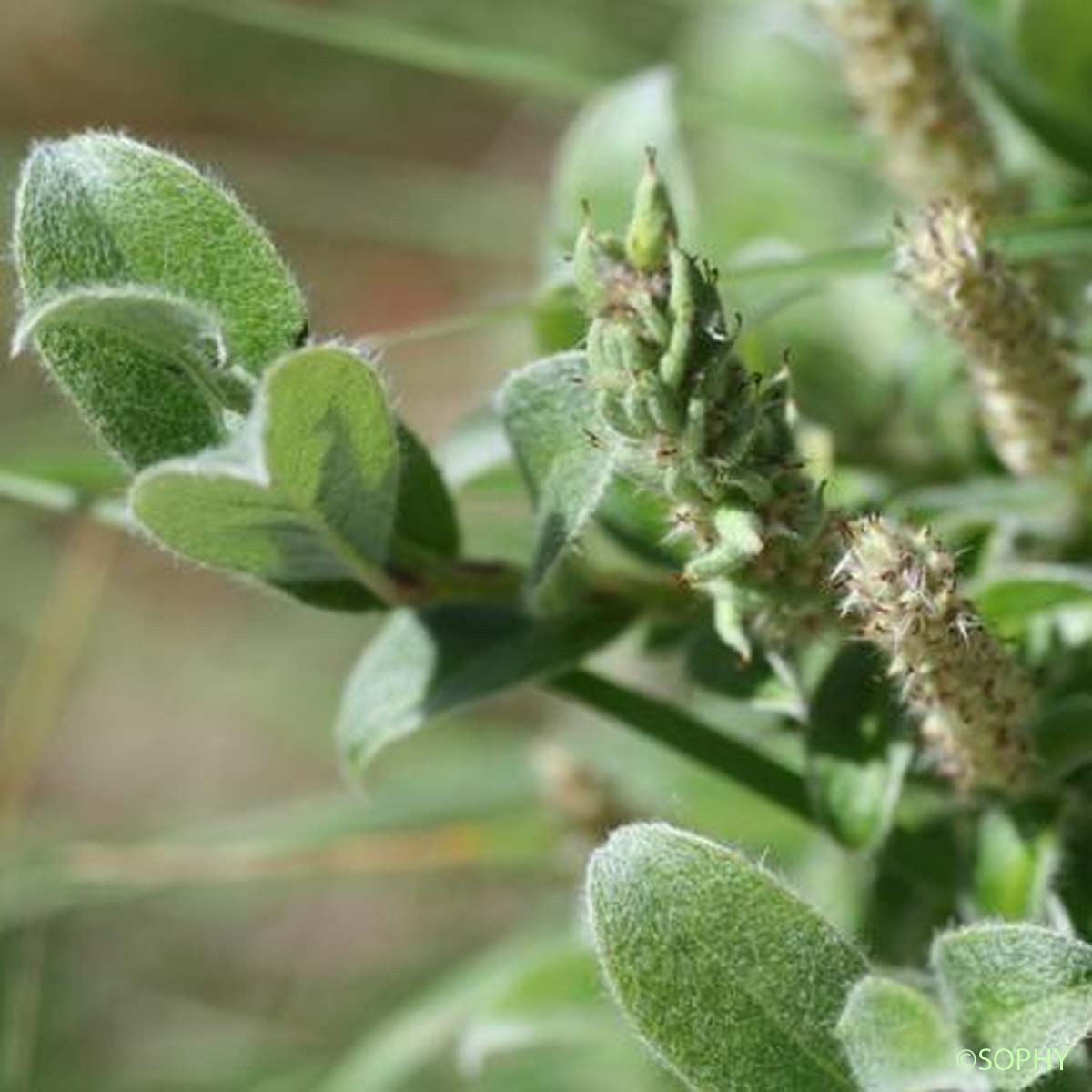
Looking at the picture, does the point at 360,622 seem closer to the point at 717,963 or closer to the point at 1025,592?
the point at 1025,592

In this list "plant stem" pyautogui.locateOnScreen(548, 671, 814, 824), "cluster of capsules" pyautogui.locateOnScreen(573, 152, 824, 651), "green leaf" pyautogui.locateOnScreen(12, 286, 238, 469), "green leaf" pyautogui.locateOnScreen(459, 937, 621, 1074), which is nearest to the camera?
"cluster of capsules" pyautogui.locateOnScreen(573, 152, 824, 651)

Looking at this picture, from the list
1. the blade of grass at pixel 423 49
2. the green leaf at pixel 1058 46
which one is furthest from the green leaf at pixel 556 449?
the blade of grass at pixel 423 49

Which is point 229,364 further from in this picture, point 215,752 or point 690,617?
point 215,752

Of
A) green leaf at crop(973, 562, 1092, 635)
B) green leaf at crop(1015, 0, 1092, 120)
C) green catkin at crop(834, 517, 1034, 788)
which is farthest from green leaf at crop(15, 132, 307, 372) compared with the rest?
green leaf at crop(1015, 0, 1092, 120)

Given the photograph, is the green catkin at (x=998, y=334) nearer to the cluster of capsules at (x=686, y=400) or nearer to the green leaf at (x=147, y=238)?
the cluster of capsules at (x=686, y=400)

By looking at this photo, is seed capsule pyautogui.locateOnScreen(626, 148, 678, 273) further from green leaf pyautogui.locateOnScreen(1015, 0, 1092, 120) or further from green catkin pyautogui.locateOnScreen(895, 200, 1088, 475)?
green leaf pyautogui.locateOnScreen(1015, 0, 1092, 120)
